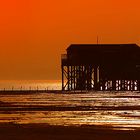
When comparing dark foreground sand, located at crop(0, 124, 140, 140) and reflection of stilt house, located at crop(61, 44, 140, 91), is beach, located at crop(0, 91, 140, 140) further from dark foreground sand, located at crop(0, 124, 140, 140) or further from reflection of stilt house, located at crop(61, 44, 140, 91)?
reflection of stilt house, located at crop(61, 44, 140, 91)

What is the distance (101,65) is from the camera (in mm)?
121000

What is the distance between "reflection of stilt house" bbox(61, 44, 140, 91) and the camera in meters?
119

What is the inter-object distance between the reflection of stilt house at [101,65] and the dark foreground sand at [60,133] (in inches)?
2992

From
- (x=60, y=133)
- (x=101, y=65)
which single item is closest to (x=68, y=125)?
(x=60, y=133)

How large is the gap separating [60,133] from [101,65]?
8166 centimetres

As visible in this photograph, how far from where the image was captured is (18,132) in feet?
131

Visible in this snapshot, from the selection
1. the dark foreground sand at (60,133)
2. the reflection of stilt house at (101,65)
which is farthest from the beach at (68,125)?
the reflection of stilt house at (101,65)

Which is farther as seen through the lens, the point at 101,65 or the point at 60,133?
the point at 101,65

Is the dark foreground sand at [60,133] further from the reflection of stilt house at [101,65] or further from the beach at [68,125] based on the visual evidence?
the reflection of stilt house at [101,65]

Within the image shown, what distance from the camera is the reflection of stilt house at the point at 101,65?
11931 centimetres

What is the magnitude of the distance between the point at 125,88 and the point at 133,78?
5.91 metres

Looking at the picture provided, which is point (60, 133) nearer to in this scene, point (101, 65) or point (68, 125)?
point (68, 125)

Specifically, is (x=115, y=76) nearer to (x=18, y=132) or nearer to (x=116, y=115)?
(x=116, y=115)

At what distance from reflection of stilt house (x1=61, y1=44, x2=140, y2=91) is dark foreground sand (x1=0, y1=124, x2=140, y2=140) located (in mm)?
75995
